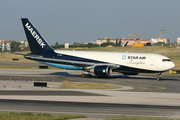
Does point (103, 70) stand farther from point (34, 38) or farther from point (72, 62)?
point (34, 38)

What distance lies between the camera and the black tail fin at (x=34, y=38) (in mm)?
51250

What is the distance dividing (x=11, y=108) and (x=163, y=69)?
30557mm

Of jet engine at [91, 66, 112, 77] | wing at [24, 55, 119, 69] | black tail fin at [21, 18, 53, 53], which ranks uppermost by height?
black tail fin at [21, 18, 53, 53]

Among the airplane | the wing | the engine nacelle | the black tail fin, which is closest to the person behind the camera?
the airplane

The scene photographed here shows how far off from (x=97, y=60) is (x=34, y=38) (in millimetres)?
13145

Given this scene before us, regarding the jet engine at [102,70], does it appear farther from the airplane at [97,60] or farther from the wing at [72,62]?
the wing at [72,62]

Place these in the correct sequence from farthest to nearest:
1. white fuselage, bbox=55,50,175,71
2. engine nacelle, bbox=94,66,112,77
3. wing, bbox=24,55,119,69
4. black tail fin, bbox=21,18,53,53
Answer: black tail fin, bbox=21,18,53,53
wing, bbox=24,55,119,69
engine nacelle, bbox=94,66,112,77
white fuselage, bbox=55,50,175,71

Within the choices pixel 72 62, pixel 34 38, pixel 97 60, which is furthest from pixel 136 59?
pixel 34 38

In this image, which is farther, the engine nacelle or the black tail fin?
the black tail fin

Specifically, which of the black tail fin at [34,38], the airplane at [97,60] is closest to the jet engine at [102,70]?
the airplane at [97,60]

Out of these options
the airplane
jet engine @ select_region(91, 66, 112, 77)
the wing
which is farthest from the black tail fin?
jet engine @ select_region(91, 66, 112, 77)

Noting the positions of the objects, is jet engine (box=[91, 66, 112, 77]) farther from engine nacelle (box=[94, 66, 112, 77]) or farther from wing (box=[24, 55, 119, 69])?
wing (box=[24, 55, 119, 69])

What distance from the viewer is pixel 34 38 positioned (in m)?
51.5

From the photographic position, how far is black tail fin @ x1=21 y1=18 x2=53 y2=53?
→ 168 ft
